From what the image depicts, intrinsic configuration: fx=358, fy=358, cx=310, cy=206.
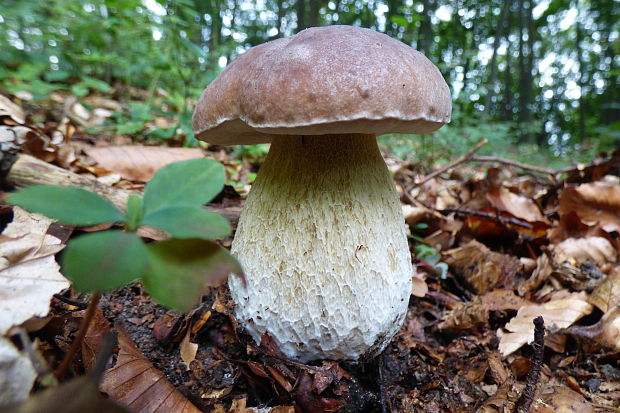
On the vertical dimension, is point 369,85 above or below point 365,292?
above

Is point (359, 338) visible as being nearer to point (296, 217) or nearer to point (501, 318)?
point (296, 217)

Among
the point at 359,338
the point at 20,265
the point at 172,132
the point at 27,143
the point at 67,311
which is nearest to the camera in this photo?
the point at 20,265

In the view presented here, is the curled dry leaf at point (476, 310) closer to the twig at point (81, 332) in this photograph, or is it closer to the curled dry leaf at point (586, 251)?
the curled dry leaf at point (586, 251)

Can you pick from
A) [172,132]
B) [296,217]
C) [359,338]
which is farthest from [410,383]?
[172,132]

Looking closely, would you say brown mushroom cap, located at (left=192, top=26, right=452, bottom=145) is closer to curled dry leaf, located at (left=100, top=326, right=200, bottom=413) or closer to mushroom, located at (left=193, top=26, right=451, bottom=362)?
mushroom, located at (left=193, top=26, right=451, bottom=362)

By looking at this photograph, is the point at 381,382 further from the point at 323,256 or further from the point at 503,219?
the point at 503,219

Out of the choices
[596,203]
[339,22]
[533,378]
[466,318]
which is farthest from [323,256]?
[339,22]

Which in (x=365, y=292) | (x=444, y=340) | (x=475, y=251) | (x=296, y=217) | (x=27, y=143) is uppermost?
(x=27, y=143)
